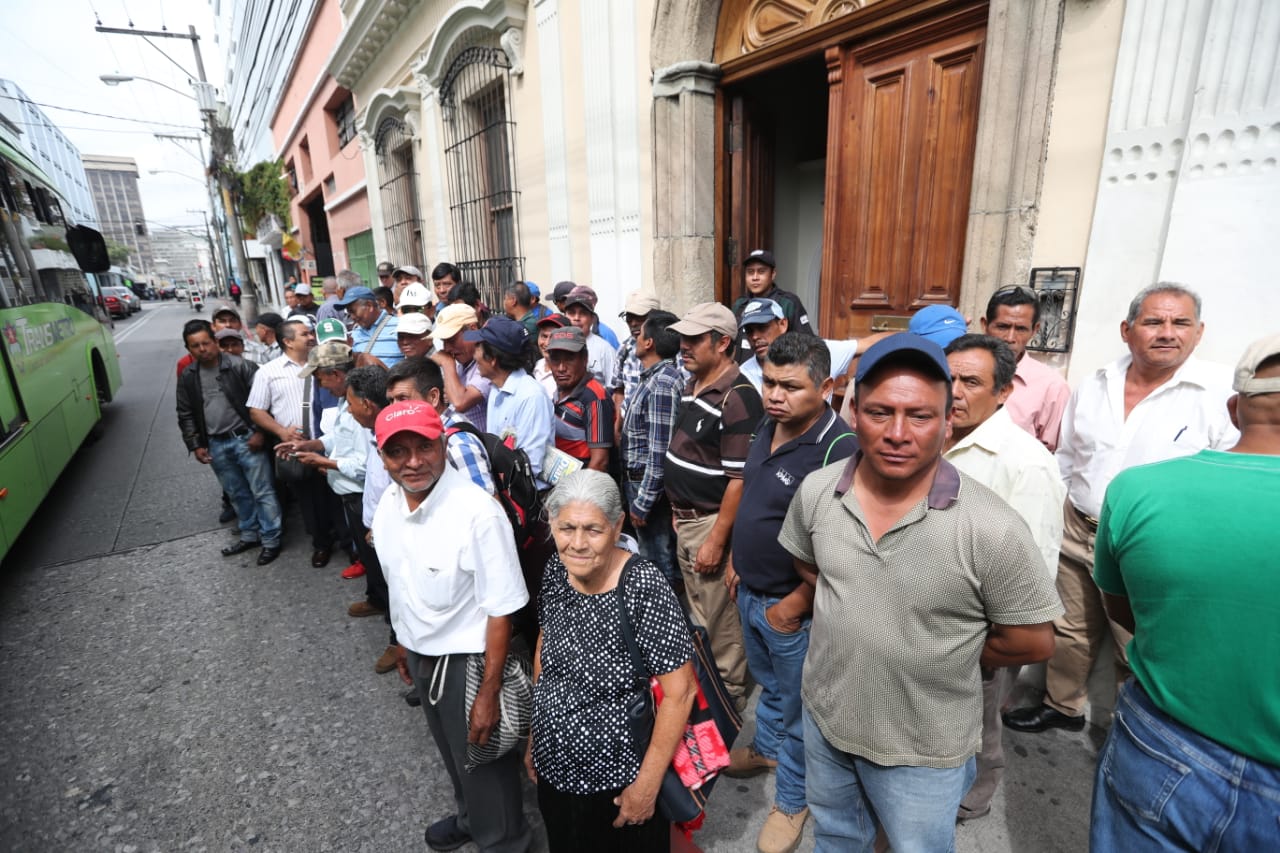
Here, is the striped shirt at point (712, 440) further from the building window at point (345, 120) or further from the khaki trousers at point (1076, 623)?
the building window at point (345, 120)

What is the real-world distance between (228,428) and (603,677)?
4.28m

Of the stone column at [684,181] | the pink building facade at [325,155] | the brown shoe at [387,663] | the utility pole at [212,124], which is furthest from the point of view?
the utility pole at [212,124]

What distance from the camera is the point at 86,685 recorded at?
131 inches

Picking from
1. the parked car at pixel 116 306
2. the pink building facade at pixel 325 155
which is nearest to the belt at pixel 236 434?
the pink building facade at pixel 325 155

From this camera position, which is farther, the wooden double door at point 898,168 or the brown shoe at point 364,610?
the brown shoe at point 364,610

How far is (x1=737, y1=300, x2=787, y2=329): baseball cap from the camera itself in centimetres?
339

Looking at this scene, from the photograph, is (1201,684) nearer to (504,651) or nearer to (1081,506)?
(1081,506)

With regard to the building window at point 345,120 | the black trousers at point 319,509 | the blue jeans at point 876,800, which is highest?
the building window at point 345,120

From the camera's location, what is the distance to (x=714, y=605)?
2771 millimetres

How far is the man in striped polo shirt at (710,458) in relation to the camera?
98.9 inches

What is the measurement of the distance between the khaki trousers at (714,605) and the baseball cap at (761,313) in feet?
4.20

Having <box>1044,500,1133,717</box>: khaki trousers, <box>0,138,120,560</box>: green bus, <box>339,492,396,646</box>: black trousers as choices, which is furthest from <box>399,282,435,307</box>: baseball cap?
<box>1044,500,1133,717</box>: khaki trousers

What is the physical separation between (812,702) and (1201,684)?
2.81 ft

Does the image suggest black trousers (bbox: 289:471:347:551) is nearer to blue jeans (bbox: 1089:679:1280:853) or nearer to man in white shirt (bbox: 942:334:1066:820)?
man in white shirt (bbox: 942:334:1066:820)
